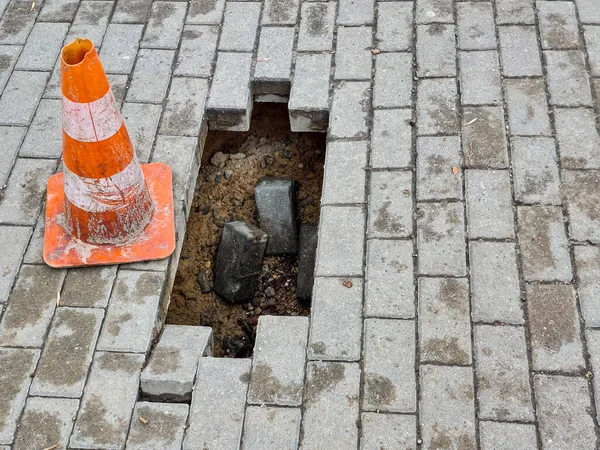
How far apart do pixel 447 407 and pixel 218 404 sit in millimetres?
1065

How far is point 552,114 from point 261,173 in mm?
1858

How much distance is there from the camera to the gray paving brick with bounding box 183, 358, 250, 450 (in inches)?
134

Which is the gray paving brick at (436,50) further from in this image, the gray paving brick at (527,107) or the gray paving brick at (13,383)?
the gray paving brick at (13,383)

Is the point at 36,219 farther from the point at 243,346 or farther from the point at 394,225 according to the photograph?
the point at 394,225

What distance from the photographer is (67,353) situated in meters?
3.69

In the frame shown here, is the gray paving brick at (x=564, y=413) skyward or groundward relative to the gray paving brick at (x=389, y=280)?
groundward

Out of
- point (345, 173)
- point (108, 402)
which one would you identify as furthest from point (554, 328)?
point (108, 402)

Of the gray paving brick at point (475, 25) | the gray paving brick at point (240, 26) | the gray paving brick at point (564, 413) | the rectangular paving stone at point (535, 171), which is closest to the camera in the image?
the gray paving brick at point (564, 413)

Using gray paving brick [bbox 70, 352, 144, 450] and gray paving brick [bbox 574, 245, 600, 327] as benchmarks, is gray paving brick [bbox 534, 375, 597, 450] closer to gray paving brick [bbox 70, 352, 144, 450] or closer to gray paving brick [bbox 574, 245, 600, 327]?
gray paving brick [bbox 574, 245, 600, 327]

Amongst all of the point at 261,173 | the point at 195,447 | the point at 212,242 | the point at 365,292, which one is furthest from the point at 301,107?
the point at 195,447

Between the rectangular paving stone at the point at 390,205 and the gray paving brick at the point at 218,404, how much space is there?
1051 mm

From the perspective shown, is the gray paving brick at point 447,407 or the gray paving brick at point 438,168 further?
the gray paving brick at point 438,168

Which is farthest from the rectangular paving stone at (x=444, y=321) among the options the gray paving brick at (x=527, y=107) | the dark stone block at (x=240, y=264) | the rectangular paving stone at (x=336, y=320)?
the gray paving brick at (x=527, y=107)

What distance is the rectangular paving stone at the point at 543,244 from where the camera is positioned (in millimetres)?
3848
